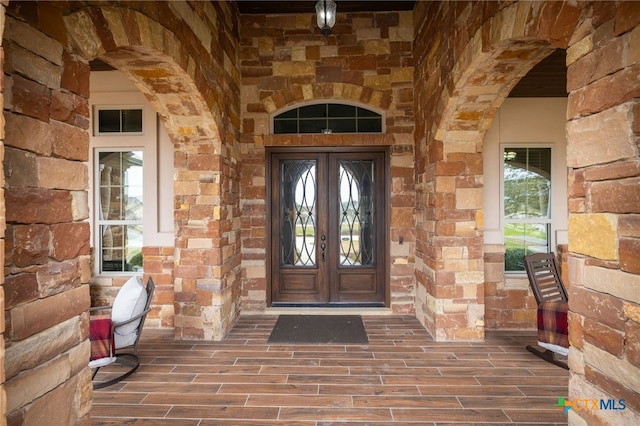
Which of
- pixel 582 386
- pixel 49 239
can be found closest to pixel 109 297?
pixel 49 239

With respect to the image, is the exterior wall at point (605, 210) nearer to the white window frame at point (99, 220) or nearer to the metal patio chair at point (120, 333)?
the metal patio chair at point (120, 333)

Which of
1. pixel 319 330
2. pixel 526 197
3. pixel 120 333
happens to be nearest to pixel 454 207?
pixel 526 197

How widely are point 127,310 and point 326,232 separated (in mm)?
2442

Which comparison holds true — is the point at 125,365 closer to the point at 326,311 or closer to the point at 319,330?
the point at 319,330

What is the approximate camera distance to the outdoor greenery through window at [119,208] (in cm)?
434

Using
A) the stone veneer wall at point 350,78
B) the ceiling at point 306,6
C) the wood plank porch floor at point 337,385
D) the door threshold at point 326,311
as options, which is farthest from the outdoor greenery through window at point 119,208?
the ceiling at point 306,6

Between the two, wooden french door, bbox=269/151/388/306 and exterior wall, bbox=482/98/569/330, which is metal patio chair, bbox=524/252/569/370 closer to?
exterior wall, bbox=482/98/569/330

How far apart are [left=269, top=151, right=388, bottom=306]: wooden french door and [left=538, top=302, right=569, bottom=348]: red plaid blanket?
6.12 feet

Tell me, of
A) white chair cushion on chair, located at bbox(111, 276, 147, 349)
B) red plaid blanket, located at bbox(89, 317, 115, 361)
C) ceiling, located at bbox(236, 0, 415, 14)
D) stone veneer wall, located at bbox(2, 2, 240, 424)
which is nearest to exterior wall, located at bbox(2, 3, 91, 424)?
stone veneer wall, located at bbox(2, 2, 240, 424)

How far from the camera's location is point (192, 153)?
369cm

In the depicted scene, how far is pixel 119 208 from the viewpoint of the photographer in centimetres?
435

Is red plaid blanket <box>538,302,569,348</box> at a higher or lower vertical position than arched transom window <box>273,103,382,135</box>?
lower

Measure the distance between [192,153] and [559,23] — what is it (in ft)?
10.4

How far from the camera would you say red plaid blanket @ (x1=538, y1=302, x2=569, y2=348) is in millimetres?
3082
